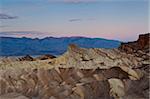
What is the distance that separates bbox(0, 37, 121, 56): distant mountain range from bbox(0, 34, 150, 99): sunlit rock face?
3cm

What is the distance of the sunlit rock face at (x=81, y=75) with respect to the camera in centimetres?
290

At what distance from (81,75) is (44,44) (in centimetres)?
27

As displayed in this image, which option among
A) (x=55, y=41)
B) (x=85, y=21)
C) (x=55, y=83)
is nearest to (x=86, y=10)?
(x=85, y=21)

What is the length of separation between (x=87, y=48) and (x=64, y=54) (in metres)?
0.13

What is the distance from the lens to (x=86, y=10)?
2.94 meters

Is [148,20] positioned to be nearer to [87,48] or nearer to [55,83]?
[87,48]

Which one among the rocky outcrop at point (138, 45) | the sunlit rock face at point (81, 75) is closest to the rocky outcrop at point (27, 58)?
the sunlit rock face at point (81, 75)

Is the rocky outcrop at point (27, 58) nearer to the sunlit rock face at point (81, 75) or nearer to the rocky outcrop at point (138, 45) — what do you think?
the sunlit rock face at point (81, 75)

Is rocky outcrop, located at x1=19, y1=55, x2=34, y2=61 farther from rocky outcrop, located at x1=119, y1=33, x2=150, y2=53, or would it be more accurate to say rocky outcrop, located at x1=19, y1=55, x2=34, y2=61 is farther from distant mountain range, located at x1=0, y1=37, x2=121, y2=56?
rocky outcrop, located at x1=119, y1=33, x2=150, y2=53

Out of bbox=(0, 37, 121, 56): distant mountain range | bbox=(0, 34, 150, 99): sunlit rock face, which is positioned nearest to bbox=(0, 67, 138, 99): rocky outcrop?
bbox=(0, 34, 150, 99): sunlit rock face

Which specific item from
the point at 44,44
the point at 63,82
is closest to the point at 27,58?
the point at 44,44

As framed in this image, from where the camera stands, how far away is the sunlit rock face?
2.90m

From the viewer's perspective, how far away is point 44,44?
9.64 ft

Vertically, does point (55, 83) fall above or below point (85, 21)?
below
